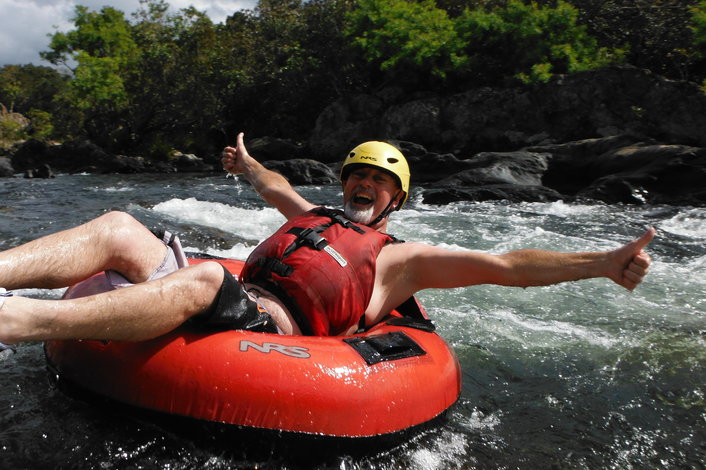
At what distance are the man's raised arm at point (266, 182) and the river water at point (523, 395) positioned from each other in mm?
1376

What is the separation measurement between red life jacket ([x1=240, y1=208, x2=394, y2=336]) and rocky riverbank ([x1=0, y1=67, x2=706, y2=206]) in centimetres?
868

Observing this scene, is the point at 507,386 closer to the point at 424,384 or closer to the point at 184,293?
the point at 424,384

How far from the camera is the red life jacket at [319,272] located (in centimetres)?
292

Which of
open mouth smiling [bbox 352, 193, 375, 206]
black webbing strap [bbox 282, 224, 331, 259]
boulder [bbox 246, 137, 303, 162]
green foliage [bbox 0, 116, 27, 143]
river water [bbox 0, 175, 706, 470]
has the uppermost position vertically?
open mouth smiling [bbox 352, 193, 375, 206]

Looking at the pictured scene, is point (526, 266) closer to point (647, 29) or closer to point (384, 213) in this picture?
point (384, 213)

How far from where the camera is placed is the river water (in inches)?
93.5

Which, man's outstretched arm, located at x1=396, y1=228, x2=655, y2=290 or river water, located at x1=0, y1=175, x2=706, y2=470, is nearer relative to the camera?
river water, located at x1=0, y1=175, x2=706, y2=470

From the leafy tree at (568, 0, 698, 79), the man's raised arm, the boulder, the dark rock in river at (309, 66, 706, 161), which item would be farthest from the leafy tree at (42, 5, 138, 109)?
the man's raised arm

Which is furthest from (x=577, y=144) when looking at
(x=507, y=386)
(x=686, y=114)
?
(x=507, y=386)

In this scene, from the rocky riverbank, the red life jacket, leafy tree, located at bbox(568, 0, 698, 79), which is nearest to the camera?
the red life jacket

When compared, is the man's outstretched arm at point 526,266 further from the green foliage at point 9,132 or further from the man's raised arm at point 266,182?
the green foliage at point 9,132

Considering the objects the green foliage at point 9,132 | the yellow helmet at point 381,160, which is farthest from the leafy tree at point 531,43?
the green foliage at point 9,132

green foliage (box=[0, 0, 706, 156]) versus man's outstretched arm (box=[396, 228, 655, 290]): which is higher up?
green foliage (box=[0, 0, 706, 156])

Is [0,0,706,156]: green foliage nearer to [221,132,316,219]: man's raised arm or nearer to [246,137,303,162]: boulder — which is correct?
[246,137,303,162]: boulder
